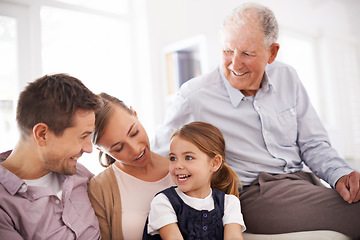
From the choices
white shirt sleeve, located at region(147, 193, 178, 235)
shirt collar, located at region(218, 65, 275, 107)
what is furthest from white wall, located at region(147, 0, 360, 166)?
white shirt sleeve, located at region(147, 193, 178, 235)

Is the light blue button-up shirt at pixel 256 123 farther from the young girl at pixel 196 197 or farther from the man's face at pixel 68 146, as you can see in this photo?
the man's face at pixel 68 146

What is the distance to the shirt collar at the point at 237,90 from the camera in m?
1.50

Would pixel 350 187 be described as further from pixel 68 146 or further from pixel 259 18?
pixel 68 146

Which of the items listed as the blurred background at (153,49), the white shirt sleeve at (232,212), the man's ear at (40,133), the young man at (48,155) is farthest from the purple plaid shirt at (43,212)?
the blurred background at (153,49)

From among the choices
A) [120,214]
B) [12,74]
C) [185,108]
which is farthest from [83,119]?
[12,74]

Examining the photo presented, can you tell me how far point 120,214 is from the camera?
4.04ft

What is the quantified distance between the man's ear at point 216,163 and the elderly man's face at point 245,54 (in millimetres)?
362

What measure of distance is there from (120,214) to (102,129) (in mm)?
321

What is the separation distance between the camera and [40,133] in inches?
42.0

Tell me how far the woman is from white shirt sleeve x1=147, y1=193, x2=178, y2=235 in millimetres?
96

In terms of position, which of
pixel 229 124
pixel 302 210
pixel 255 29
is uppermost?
pixel 255 29

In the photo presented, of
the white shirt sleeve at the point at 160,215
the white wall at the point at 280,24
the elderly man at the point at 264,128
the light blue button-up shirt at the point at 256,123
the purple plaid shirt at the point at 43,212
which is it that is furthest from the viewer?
the white wall at the point at 280,24

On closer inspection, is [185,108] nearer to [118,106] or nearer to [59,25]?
[118,106]

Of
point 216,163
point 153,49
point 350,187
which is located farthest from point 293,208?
point 153,49
